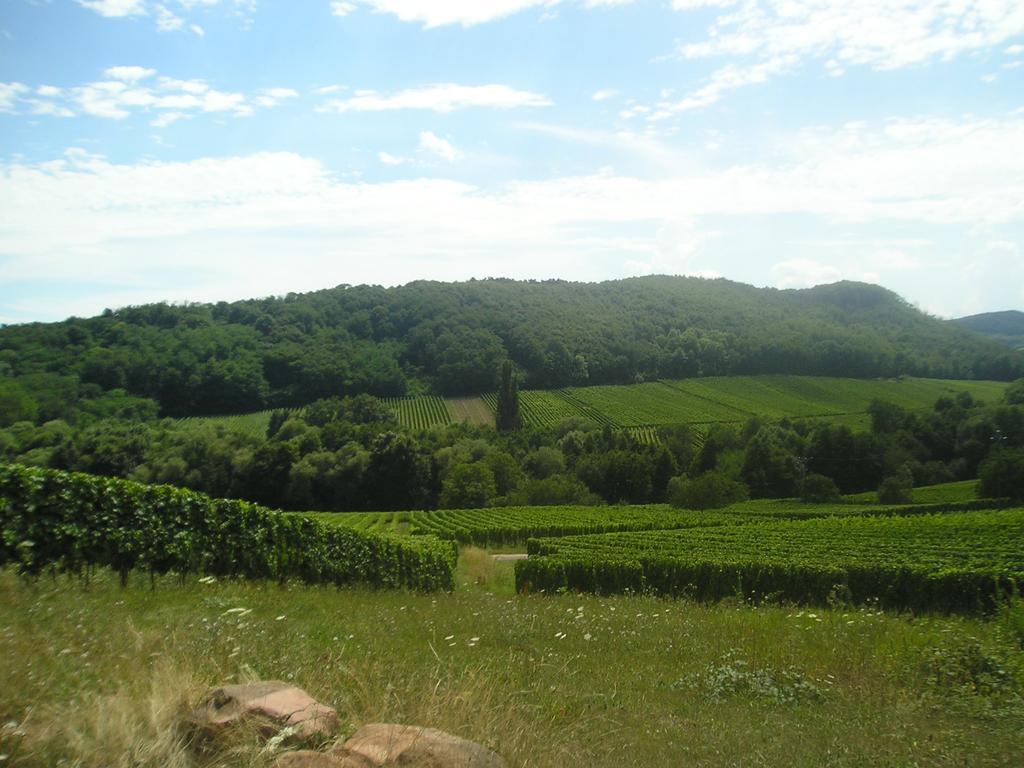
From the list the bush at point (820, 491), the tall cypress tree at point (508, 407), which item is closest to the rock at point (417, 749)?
the bush at point (820, 491)

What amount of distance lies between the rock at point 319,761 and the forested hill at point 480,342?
76.8 m

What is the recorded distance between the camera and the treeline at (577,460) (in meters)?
71.8

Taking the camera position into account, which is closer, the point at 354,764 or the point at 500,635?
the point at 354,764

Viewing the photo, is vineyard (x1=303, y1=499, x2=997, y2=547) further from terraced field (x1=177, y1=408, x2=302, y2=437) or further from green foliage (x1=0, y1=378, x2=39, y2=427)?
terraced field (x1=177, y1=408, x2=302, y2=437)

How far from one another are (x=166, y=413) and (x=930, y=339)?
12006 centimetres

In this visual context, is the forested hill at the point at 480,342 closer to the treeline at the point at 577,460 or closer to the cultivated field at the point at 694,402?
the cultivated field at the point at 694,402

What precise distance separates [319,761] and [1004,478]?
228 feet

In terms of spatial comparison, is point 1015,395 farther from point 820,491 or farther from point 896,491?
point 820,491

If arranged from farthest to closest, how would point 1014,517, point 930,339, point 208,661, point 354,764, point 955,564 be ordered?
point 930,339 → point 1014,517 → point 955,564 → point 208,661 → point 354,764

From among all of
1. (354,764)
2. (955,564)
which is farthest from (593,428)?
(354,764)

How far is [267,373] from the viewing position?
100250 millimetres

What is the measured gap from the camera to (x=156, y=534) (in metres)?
14.1

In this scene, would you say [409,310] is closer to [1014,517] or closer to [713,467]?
[713,467]

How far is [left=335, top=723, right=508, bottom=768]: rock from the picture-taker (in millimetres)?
4004
